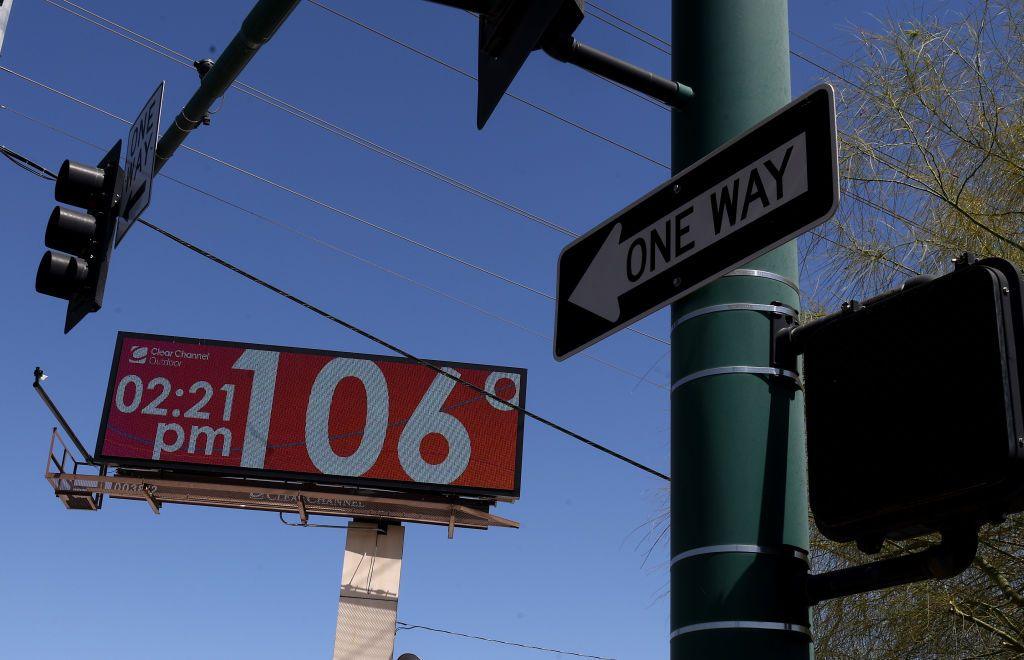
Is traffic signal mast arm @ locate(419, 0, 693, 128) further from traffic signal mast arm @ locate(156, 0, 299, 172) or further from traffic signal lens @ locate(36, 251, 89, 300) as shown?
traffic signal lens @ locate(36, 251, 89, 300)

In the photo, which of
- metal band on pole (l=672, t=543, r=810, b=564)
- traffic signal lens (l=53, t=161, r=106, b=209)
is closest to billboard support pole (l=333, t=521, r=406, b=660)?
traffic signal lens (l=53, t=161, r=106, b=209)

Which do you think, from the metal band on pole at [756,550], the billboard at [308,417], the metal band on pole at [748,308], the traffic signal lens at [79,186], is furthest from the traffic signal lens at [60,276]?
the billboard at [308,417]

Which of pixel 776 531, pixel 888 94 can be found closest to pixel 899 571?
pixel 776 531

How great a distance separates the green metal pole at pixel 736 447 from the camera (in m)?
3.10

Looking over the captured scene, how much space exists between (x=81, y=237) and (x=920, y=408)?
245 inches

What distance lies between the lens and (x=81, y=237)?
24.9ft

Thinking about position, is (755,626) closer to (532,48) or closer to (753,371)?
(753,371)

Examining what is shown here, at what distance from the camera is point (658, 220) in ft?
12.3

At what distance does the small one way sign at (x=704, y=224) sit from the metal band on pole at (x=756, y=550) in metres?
0.80

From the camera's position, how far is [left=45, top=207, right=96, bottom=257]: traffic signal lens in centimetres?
752

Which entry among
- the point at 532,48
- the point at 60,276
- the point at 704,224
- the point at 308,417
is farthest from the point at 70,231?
the point at 308,417

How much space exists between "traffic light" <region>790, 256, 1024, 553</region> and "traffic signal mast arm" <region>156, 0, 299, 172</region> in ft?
12.3

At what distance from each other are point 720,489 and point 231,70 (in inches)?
173

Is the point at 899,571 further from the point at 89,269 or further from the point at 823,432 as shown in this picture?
the point at 89,269
